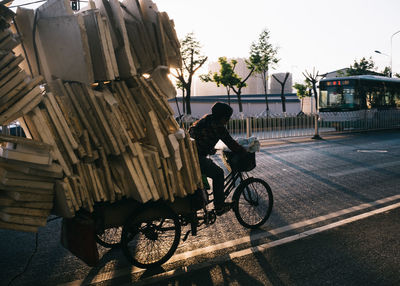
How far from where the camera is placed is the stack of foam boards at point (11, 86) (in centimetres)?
322

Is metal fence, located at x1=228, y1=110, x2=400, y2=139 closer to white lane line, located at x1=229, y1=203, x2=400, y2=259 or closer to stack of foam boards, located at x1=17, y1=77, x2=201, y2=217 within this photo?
white lane line, located at x1=229, y1=203, x2=400, y2=259

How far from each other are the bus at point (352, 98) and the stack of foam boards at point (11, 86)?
2291 centimetres

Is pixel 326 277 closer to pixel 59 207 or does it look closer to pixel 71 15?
pixel 59 207

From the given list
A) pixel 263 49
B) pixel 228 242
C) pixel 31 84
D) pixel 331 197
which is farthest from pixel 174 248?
pixel 263 49

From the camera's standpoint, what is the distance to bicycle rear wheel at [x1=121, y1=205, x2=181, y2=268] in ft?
13.5

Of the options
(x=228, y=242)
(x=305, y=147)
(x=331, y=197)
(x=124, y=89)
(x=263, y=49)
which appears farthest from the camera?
(x=263, y=49)

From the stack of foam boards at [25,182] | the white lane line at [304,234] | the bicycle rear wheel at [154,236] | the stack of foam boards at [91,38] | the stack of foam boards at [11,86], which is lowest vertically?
the white lane line at [304,234]

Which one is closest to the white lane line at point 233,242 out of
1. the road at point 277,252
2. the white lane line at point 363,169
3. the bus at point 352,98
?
the road at point 277,252

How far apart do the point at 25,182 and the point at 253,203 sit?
3268 millimetres

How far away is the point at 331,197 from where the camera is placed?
7.18 m

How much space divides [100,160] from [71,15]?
145 cm

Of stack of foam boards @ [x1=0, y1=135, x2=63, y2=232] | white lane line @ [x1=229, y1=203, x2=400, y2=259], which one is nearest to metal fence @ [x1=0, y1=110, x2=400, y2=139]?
white lane line @ [x1=229, y1=203, x2=400, y2=259]

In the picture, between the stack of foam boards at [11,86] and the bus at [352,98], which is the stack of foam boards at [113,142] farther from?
the bus at [352,98]

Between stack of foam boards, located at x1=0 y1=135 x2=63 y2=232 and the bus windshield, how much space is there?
2378 cm
